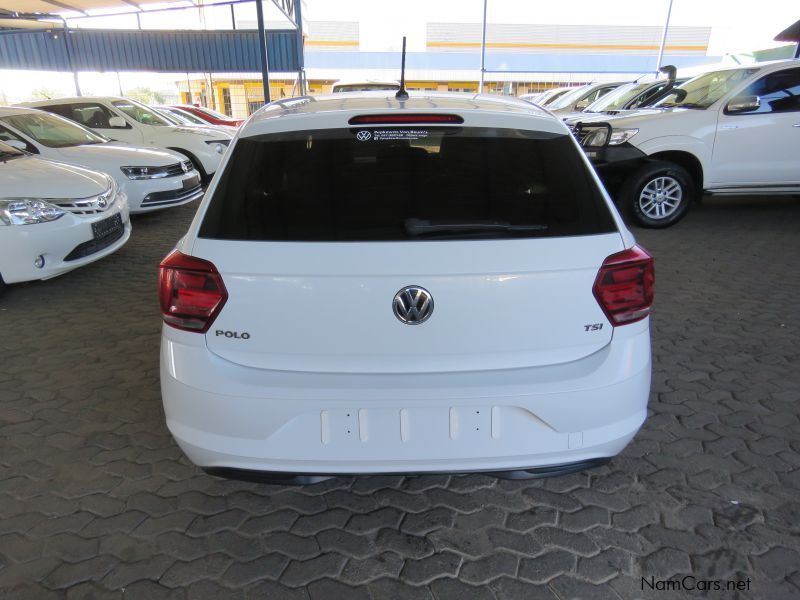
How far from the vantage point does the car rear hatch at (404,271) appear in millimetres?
1731

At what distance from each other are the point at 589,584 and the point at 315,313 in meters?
1.39

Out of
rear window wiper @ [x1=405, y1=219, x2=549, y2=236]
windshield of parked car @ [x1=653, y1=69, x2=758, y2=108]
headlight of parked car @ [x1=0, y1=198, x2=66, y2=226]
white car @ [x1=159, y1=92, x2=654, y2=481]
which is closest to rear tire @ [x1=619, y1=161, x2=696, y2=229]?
windshield of parked car @ [x1=653, y1=69, x2=758, y2=108]

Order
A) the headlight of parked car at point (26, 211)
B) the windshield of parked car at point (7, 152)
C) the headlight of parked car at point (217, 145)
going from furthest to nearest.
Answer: the headlight of parked car at point (217, 145) → the windshield of parked car at point (7, 152) → the headlight of parked car at point (26, 211)

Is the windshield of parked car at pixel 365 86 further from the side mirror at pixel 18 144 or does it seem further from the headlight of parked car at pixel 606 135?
the side mirror at pixel 18 144

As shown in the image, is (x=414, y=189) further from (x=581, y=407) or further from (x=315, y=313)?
(x=581, y=407)

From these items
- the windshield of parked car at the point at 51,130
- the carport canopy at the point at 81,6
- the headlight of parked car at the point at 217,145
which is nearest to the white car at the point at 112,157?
the windshield of parked car at the point at 51,130

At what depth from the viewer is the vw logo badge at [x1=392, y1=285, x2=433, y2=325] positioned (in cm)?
172

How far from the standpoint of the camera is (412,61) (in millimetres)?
35062

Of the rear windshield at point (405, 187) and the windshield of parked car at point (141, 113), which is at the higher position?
the rear windshield at point (405, 187)

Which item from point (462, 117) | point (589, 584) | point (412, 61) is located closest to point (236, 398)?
point (462, 117)

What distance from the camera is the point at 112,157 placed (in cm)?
710

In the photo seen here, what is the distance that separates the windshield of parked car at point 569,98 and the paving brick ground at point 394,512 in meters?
10.0

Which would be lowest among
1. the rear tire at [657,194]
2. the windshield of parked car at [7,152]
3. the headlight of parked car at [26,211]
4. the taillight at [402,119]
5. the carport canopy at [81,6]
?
the rear tire at [657,194]

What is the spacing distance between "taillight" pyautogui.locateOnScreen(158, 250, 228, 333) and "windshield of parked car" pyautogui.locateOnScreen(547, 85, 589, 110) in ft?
39.6
